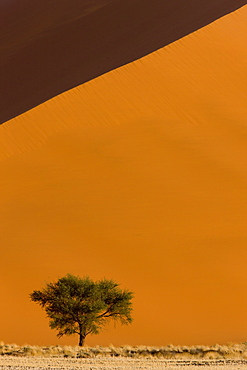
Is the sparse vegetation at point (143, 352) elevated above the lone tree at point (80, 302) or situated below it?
below

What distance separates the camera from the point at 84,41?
3391cm

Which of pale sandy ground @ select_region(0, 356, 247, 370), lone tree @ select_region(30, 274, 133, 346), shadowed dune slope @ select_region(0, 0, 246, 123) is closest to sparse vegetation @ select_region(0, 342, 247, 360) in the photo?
pale sandy ground @ select_region(0, 356, 247, 370)

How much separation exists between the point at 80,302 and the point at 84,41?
16777 millimetres

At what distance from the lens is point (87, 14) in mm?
38188

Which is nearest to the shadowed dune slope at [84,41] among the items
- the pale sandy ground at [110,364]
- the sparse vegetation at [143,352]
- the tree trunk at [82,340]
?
the tree trunk at [82,340]

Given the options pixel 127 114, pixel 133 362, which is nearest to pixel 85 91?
pixel 127 114

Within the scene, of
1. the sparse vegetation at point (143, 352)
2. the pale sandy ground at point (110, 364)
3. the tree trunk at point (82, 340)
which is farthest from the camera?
the tree trunk at point (82, 340)

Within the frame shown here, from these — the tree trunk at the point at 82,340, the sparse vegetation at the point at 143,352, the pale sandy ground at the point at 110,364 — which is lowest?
the pale sandy ground at the point at 110,364

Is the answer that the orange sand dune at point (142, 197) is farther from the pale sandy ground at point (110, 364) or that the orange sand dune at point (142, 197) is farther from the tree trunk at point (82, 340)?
the pale sandy ground at point (110, 364)

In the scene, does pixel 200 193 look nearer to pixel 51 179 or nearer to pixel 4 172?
pixel 51 179

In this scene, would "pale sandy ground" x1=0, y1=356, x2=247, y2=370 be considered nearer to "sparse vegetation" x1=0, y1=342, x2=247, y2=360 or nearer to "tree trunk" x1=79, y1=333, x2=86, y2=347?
"sparse vegetation" x1=0, y1=342, x2=247, y2=360

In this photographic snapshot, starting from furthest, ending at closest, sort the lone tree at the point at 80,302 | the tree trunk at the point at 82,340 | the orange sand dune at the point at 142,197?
1. the orange sand dune at the point at 142,197
2. the lone tree at the point at 80,302
3. the tree trunk at the point at 82,340

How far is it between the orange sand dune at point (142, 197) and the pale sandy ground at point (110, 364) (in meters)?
4.26

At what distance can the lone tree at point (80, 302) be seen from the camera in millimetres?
19234
